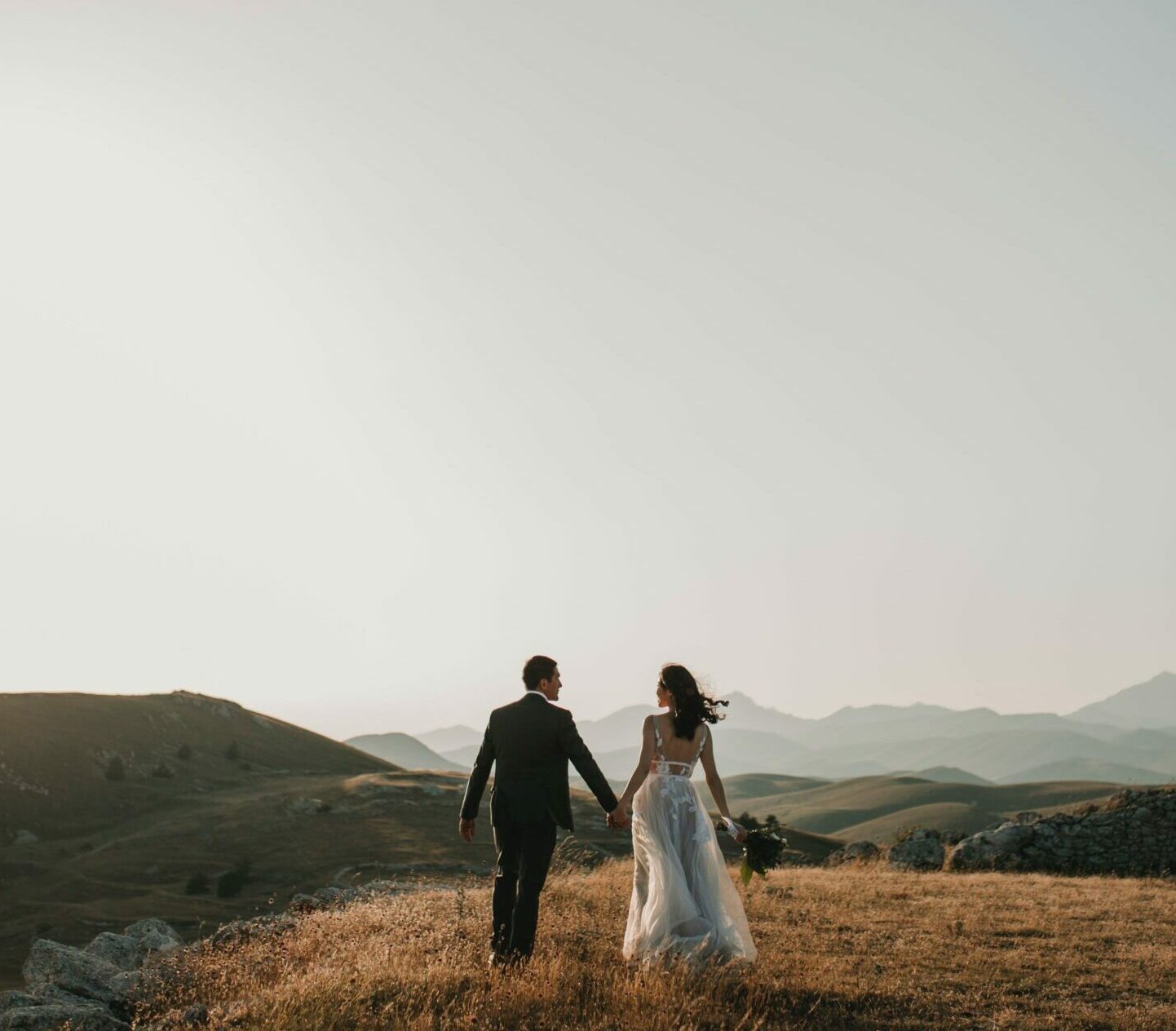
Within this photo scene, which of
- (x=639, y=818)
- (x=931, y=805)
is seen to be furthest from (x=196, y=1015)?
(x=931, y=805)

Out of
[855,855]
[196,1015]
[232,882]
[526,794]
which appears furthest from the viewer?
[232,882]

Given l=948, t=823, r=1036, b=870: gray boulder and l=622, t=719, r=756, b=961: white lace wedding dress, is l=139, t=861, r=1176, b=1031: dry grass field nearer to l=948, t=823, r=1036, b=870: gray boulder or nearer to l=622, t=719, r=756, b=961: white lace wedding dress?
l=622, t=719, r=756, b=961: white lace wedding dress

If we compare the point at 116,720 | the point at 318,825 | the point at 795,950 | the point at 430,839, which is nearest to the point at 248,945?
the point at 795,950

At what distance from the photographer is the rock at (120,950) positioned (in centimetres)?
1499

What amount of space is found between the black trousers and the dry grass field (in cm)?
37

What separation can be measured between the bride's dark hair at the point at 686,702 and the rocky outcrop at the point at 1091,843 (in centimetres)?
1655

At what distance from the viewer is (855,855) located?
98.9ft

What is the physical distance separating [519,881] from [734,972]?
2.16 metres

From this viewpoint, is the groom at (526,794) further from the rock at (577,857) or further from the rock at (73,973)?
the rock at (73,973)

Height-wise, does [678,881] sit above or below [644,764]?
below

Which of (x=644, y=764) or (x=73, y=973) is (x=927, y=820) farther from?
(x=73, y=973)

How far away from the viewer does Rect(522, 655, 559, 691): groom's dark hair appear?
33.1 feet

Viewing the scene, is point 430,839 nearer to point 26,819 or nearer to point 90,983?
point 26,819

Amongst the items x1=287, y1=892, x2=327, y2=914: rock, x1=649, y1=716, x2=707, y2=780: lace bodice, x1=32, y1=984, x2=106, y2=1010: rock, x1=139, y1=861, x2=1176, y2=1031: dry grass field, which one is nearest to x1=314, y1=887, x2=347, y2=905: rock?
x1=287, y1=892, x2=327, y2=914: rock
